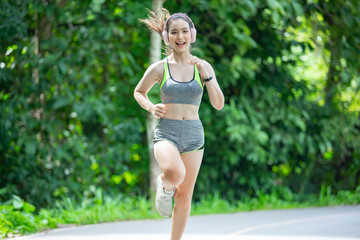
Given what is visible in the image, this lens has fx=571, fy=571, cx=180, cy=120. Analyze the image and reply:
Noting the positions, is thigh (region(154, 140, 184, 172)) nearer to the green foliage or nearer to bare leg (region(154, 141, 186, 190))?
bare leg (region(154, 141, 186, 190))

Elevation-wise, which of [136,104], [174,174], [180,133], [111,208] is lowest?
[111,208]

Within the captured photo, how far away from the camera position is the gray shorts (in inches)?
207

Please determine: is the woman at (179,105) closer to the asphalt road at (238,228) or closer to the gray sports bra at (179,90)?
the gray sports bra at (179,90)

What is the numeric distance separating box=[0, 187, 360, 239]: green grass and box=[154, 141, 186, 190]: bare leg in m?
3.20

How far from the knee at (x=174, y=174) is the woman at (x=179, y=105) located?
0.39ft

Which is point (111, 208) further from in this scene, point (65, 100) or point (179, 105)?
point (179, 105)

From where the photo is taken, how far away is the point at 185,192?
5.45 meters

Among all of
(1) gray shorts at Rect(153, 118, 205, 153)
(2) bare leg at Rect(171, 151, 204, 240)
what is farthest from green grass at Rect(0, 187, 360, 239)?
(1) gray shorts at Rect(153, 118, 205, 153)

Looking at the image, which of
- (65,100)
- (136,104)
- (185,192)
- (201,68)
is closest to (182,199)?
(185,192)

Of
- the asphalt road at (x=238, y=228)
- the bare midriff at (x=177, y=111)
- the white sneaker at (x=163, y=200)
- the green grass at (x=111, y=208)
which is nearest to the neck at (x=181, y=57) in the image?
the bare midriff at (x=177, y=111)

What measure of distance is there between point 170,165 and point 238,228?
4.49 m

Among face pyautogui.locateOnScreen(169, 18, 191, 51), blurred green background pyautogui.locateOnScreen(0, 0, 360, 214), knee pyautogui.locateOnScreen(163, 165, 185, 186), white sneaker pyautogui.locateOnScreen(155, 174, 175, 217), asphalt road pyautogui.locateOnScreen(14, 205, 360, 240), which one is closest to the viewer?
knee pyautogui.locateOnScreen(163, 165, 185, 186)

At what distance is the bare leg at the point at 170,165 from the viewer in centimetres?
498

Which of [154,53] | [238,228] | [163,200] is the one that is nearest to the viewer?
[163,200]
